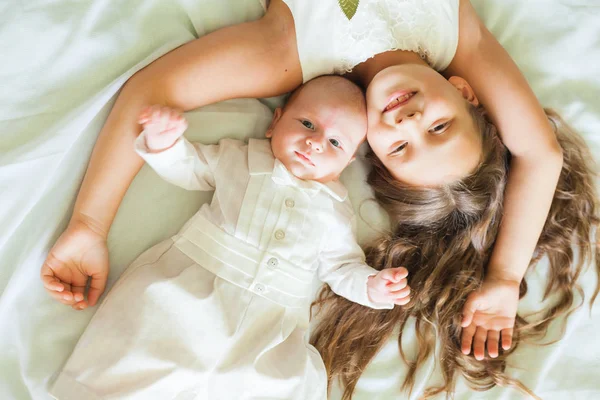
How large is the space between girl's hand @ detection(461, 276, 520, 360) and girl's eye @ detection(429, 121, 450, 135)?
0.44 meters

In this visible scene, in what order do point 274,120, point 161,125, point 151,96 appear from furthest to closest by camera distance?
point 274,120
point 151,96
point 161,125

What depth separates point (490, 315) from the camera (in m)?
1.42

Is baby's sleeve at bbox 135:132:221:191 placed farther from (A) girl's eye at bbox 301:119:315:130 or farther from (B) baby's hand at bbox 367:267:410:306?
(B) baby's hand at bbox 367:267:410:306

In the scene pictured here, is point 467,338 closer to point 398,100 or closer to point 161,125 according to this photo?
point 398,100

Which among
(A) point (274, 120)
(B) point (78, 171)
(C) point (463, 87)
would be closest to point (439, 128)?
(C) point (463, 87)

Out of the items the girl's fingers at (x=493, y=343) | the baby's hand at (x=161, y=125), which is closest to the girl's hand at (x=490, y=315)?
the girl's fingers at (x=493, y=343)

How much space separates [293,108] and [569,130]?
77cm

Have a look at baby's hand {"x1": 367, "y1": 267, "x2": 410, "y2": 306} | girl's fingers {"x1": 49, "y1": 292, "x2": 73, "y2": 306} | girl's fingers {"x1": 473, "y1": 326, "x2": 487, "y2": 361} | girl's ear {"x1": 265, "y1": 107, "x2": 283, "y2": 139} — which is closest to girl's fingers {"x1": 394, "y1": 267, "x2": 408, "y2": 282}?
baby's hand {"x1": 367, "y1": 267, "x2": 410, "y2": 306}

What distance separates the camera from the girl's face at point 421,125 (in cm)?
123

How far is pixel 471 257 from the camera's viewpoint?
1.45m

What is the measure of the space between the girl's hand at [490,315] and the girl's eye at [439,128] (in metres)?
0.44

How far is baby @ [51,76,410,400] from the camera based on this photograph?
3.82 feet

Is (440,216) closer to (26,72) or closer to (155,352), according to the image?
(155,352)

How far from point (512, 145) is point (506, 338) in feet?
1.61
